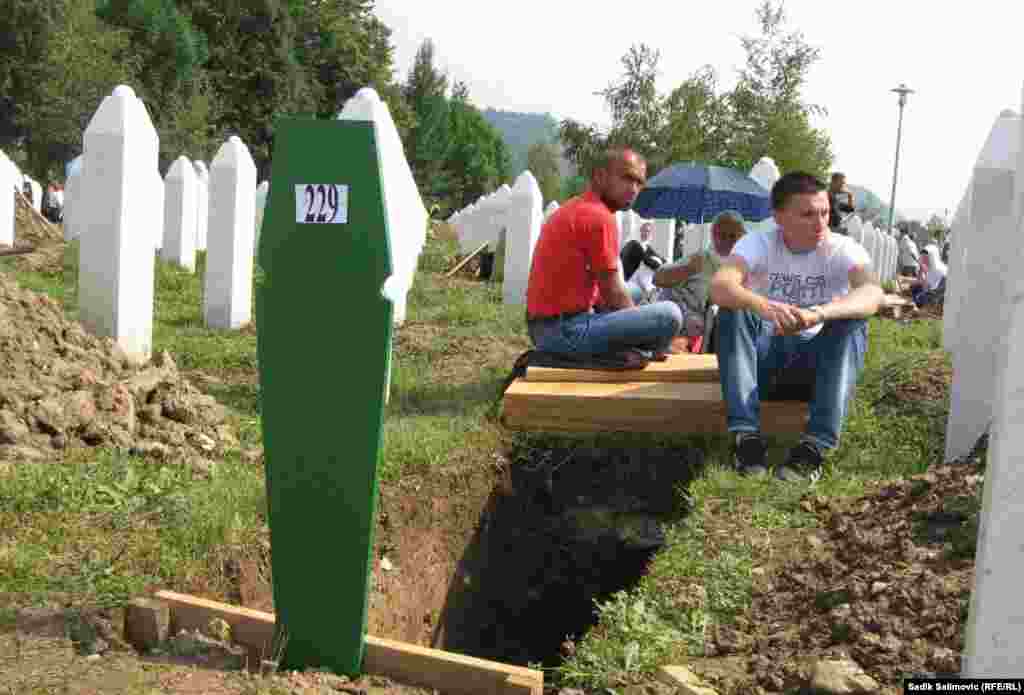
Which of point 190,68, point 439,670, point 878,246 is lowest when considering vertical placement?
point 439,670

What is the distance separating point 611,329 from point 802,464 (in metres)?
1.48

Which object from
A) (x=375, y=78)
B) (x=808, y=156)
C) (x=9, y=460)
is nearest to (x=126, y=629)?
(x=9, y=460)

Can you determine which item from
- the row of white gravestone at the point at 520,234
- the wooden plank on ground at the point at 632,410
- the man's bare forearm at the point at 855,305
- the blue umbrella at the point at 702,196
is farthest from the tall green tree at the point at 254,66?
the man's bare forearm at the point at 855,305

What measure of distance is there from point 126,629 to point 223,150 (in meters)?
6.64

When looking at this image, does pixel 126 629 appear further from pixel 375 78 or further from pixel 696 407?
pixel 375 78

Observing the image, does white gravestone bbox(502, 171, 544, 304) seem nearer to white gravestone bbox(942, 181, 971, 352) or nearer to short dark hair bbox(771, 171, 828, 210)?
white gravestone bbox(942, 181, 971, 352)

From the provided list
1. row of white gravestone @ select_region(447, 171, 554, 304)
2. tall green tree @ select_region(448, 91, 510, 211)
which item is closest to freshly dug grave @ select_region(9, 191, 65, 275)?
row of white gravestone @ select_region(447, 171, 554, 304)

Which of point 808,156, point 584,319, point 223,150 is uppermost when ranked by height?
point 808,156

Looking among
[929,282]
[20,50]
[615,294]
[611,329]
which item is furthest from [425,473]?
[20,50]

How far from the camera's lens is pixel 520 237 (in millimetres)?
10867

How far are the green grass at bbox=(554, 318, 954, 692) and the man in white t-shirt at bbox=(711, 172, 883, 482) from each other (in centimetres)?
22

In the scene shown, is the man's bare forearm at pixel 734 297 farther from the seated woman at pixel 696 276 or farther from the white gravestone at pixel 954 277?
the white gravestone at pixel 954 277

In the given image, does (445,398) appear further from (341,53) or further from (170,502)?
(341,53)

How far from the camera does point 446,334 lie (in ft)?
29.0
